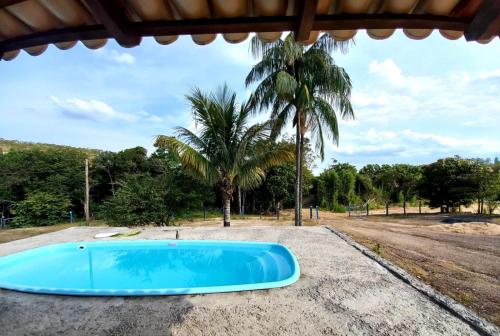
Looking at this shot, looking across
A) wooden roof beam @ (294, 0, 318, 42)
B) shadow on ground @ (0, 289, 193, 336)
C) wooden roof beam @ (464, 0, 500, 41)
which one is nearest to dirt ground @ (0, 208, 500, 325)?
wooden roof beam @ (464, 0, 500, 41)

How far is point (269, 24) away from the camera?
5.89 feet

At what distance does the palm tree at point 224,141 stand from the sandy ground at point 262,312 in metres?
6.19

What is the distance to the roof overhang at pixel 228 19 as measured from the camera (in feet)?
5.64

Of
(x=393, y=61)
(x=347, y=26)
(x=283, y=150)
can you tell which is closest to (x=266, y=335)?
(x=347, y=26)

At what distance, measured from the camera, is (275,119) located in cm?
1153

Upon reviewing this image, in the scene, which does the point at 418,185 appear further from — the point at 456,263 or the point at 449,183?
the point at 456,263

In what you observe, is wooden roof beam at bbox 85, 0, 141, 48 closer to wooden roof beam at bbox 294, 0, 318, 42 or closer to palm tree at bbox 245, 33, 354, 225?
wooden roof beam at bbox 294, 0, 318, 42

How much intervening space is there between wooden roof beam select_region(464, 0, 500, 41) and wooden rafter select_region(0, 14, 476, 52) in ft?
0.21

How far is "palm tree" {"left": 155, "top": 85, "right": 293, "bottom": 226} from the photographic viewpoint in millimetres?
10523

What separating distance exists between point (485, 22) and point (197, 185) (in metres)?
15.4

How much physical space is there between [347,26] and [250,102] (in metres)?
9.75

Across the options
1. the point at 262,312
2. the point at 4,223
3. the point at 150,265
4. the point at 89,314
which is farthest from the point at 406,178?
the point at 4,223

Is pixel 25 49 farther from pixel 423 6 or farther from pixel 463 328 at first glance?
pixel 463 328

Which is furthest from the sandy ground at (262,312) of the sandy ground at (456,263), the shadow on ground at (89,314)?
the sandy ground at (456,263)
